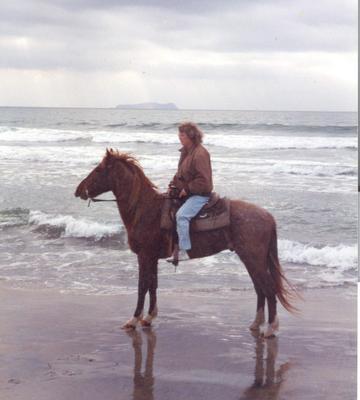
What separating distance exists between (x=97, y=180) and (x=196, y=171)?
991 millimetres

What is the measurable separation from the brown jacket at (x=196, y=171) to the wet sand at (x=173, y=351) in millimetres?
1469

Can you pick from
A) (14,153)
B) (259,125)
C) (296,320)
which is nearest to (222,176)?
(14,153)

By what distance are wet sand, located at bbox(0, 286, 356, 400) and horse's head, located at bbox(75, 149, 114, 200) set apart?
1.43 meters

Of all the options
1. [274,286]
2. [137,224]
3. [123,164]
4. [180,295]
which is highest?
[123,164]

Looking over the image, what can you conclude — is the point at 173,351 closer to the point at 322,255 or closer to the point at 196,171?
the point at 196,171

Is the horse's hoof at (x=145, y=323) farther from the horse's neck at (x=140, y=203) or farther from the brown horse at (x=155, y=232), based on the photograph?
the horse's neck at (x=140, y=203)

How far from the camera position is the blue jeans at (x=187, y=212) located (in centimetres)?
604

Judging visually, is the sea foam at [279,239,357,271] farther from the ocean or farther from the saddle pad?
the saddle pad

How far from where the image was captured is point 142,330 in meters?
6.28

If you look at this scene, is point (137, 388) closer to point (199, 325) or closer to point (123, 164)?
point (199, 325)

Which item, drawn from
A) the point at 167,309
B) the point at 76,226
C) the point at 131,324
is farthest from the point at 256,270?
the point at 76,226

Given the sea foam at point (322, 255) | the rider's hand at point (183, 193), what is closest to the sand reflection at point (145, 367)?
the rider's hand at point (183, 193)

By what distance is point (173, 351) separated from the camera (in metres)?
5.63

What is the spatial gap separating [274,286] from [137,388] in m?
2.07
